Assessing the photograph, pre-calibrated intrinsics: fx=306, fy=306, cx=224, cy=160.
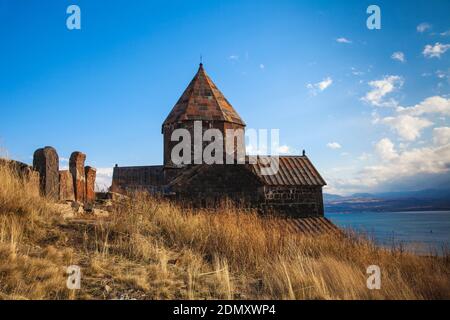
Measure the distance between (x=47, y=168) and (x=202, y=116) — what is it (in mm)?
10777

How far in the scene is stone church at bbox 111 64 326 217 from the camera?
40.3 ft

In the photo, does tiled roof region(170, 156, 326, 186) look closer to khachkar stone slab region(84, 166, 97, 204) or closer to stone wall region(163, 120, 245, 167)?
stone wall region(163, 120, 245, 167)

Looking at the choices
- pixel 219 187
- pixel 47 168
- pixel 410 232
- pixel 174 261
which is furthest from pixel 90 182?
pixel 410 232

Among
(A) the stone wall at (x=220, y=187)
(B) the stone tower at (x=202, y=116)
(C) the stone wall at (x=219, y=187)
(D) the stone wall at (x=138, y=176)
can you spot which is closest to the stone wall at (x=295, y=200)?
(A) the stone wall at (x=220, y=187)

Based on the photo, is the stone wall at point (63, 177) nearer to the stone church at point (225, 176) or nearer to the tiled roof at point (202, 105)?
the stone church at point (225, 176)

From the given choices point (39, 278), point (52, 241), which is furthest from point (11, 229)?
point (39, 278)

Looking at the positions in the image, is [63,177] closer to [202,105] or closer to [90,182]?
[90,182]

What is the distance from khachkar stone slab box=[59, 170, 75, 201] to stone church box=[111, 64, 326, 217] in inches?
211

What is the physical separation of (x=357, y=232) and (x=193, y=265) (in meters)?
4.50

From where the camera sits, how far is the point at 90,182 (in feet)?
23.3

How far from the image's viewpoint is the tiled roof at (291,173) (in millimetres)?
14938

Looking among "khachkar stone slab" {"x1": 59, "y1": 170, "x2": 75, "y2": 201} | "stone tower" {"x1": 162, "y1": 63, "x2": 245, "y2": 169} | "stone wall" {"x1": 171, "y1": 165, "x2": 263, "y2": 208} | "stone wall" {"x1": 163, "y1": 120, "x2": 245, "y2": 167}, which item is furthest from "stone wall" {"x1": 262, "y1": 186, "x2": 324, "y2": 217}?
"khachkar stone slab" {"x1": 59, "y1": 170, "x2": 75, "y2": 201}

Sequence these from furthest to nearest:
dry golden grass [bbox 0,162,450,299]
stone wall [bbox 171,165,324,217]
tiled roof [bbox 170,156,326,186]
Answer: tiled roof [bbox 170,156,326,186] < stone wall [bbox 171,165,324,217] < dry golden grass [bbox 0,162,450,299]

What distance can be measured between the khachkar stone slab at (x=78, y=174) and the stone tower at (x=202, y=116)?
849 cm
